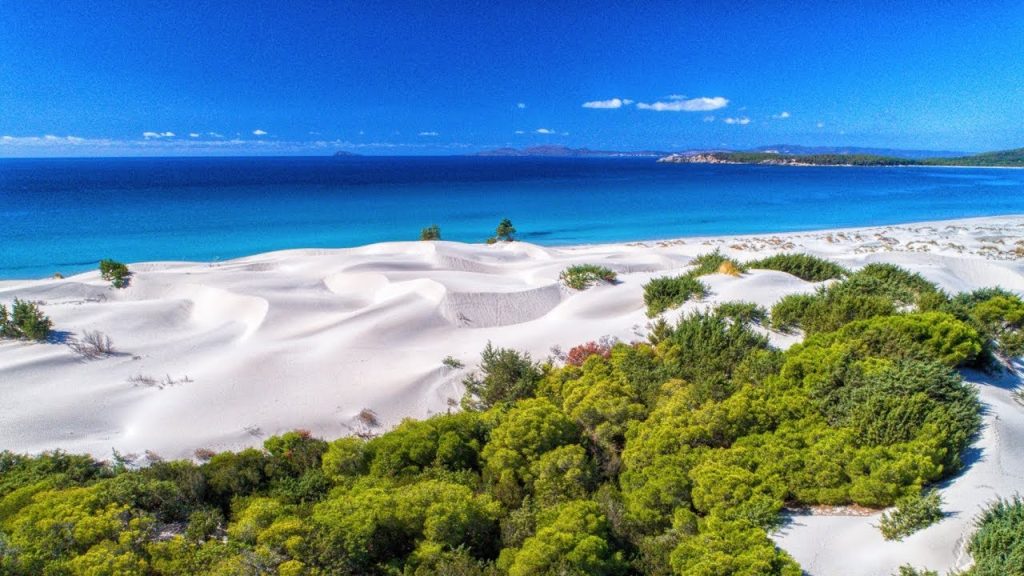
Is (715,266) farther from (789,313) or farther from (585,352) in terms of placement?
(585,352)

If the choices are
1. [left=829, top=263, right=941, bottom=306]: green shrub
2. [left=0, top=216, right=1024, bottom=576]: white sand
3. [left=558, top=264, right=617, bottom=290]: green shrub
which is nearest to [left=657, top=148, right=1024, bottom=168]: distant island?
[left=0, top=216, right=1024, bottom=576]: white sand

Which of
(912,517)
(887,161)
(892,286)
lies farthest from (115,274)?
(887,161)

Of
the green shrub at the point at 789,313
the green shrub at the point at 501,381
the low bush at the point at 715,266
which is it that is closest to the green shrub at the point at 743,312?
the green shrub at the point at 789,313

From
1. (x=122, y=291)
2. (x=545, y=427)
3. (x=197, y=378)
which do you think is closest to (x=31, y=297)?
(x=122, y=291)

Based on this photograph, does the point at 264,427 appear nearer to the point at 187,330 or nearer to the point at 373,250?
the point at 187,330

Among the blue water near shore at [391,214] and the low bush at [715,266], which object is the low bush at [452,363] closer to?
the low bush at [715,266]
